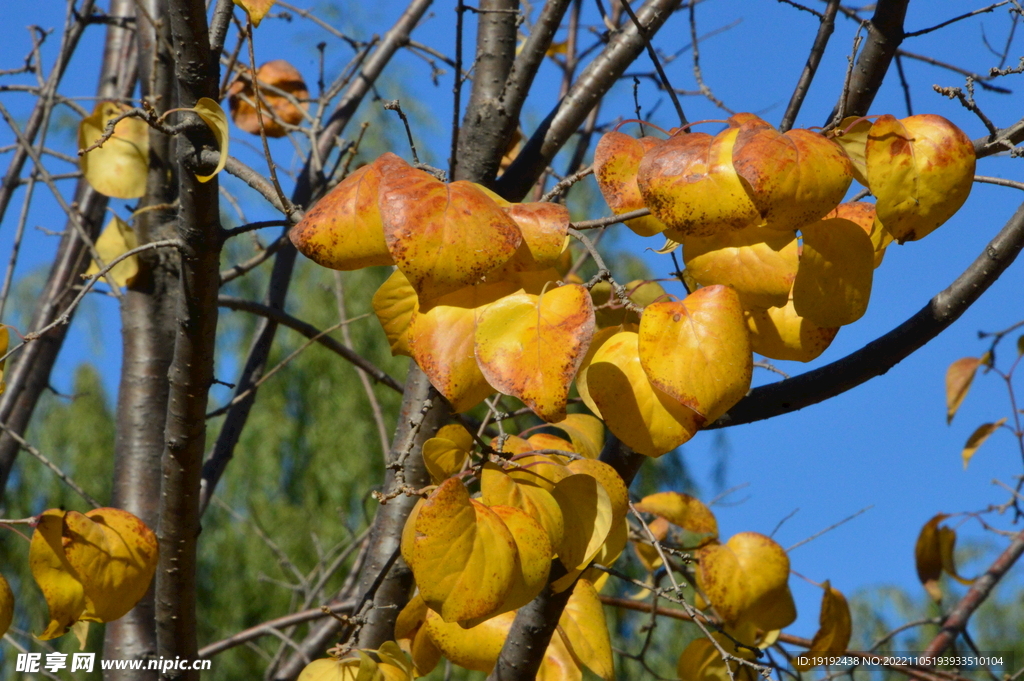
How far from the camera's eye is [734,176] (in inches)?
20.2

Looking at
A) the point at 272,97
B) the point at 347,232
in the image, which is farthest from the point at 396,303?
the point at 272,97

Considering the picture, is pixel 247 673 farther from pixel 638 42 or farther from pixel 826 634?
pixel 638 42

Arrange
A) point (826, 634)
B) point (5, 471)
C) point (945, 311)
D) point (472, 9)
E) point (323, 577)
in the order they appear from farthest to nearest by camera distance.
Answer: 1. point (323, 577)
2. point (5, 471)
3. point (826, 634)
4. point (472, 9)
5. point (945, 311)

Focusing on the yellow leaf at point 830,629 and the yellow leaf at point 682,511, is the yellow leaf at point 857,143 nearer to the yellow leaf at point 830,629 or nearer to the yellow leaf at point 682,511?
the yellow leaf at point 682,511

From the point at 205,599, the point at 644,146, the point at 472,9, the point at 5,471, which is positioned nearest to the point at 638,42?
the point at 472,9

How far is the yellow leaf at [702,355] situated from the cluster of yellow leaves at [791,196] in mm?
51

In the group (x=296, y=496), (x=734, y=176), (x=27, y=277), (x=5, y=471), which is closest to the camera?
(x=734, y=176)

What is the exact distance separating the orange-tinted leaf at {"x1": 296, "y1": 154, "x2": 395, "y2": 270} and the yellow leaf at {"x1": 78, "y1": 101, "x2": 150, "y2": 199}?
0.77 metres

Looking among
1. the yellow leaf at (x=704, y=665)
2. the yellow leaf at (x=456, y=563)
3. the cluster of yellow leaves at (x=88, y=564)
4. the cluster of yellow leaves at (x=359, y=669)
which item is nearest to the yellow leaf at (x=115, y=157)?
the cluster of yellow leaves at (x=88, y=564)

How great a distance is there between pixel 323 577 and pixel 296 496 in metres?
2.52

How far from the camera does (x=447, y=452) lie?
0.69 m

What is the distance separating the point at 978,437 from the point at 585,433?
1.15 metres

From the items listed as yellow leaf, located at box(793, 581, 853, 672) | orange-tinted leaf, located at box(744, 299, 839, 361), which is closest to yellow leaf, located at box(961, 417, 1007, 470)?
yellow leaf, located at box(793, 581, 853, 672)

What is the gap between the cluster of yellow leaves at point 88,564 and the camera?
0.84 meters
